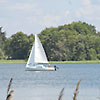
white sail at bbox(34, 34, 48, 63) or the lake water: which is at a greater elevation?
white sail at bbox(34, 34, 48, 63)

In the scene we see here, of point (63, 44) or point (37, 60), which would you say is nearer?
point (37, 60)

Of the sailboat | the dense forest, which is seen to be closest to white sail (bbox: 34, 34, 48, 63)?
the sailboat

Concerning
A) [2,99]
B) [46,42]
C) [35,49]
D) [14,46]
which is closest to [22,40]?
[14,46]

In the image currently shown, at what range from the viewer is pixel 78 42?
143 metres

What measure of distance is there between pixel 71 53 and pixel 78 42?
223 inches

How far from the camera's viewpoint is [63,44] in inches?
5448

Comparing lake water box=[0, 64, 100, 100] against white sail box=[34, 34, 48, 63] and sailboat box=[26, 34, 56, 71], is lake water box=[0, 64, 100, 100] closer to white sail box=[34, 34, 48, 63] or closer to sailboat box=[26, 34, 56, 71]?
sailboat box=[26, 34, 56, 71]

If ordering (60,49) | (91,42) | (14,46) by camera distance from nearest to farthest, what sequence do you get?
(60,49)
(91,42)
(14,46)

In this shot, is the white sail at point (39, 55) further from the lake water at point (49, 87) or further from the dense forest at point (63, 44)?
the dense forest at point (63, 44)

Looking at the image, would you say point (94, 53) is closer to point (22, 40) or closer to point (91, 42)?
point (91, 42)

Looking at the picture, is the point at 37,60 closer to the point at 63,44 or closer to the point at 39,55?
the point at 39,55

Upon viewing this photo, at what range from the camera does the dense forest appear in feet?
447

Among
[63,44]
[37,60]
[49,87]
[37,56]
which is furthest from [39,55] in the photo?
[63,44]

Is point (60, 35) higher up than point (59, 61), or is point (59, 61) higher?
point (60, 35)
